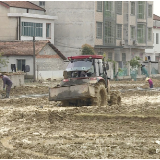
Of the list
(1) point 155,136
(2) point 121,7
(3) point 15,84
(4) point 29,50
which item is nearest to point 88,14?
(2) point 121,7

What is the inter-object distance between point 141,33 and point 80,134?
49.8 meters

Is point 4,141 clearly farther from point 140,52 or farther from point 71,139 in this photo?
point 140,52

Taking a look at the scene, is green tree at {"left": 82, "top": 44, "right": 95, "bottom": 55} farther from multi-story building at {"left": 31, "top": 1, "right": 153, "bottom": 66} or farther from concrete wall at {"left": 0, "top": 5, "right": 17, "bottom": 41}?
concrete wall at {"left": 0, "top": 5, "right": 17, "bottom": 41}

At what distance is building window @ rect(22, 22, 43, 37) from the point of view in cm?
4979

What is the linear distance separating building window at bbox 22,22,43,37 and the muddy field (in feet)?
105

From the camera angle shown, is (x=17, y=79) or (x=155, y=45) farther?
(x=155, y=45)

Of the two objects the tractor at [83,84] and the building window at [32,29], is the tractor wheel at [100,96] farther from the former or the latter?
the building window at [32,29]

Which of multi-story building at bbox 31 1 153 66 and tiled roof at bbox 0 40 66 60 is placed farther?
multi-story building at bbox 31 1 153 66

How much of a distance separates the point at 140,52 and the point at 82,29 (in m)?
13.5

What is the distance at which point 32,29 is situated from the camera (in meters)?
50.7

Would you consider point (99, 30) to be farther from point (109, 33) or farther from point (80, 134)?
point (80, 134)

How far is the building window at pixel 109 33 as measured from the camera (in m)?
54.8

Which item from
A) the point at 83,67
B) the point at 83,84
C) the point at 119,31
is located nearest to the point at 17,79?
the point at 83,67

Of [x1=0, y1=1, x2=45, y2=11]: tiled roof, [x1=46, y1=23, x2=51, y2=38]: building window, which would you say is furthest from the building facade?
[x1=46, y1=23, x2=51, y2=38]: building window
